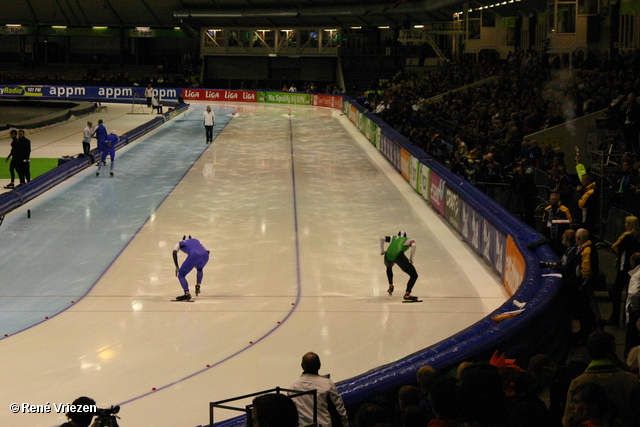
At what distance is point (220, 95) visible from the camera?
4962 cm

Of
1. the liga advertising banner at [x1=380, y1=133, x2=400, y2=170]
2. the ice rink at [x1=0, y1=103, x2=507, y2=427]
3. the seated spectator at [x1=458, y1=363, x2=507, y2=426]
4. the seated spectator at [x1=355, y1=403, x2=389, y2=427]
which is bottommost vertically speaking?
the ice rink at [x1=0, y1=103, x2=507, y2=427]

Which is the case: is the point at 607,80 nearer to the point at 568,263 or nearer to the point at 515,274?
the point at 515,274

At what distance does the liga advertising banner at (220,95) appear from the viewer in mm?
49250

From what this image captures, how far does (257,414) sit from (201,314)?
6.43 metres

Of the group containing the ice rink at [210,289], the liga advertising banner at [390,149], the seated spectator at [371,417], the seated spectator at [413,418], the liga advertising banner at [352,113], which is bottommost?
the ice rink at [210,289]

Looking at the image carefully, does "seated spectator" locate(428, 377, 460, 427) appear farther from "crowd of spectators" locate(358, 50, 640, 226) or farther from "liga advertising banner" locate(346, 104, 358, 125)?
"liga advertising banner" locate(346, 104, 358, 125)

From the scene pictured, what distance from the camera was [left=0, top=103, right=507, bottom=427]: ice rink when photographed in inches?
301

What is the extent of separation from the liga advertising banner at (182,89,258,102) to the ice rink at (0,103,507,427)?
2866 centimetres

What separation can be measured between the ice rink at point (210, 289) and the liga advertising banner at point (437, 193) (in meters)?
0.24

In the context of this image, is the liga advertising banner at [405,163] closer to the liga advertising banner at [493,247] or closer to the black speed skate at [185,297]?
the liga advertising banner at [493,247]

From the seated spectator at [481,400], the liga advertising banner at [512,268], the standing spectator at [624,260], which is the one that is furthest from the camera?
the liga advertising banner at [512,268]

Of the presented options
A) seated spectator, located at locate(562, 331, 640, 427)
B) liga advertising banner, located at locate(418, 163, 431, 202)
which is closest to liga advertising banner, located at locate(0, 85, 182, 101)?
liga advertising banner, located at locate(418, 163, 431, 202)

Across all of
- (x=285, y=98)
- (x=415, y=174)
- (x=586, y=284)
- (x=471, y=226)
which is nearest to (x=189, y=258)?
(x=586, y=284)

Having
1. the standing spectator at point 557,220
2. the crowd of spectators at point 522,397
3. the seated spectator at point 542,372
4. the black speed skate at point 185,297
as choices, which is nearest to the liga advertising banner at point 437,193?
the standing spectator at point 557,220
